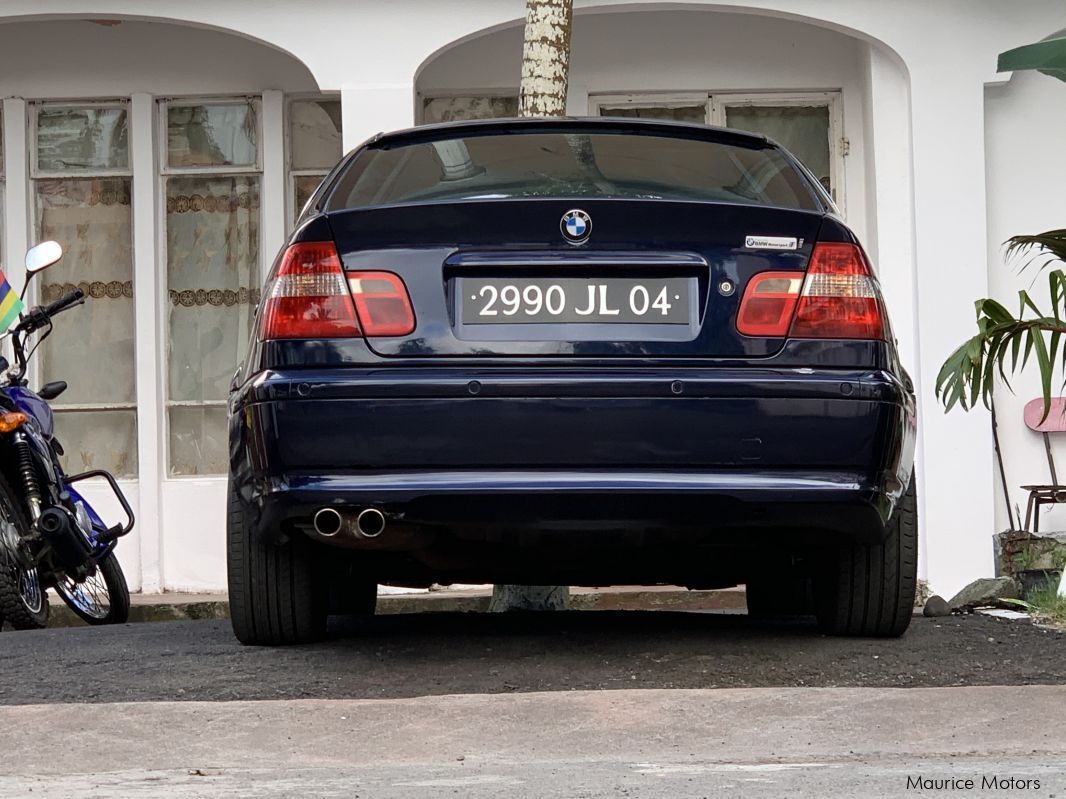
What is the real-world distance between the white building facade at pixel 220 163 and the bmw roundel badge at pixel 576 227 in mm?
6318

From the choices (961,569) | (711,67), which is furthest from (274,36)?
(961,569)

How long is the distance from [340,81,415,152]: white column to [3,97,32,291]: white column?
94.7 inches

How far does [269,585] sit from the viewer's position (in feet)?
15.8

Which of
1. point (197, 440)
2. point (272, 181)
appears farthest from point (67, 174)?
point (197, 440)

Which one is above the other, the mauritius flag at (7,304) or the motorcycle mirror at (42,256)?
the motorcycle mirror at (42,256)

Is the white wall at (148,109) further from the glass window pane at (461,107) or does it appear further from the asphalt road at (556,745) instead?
the asphalt road at (556,745)

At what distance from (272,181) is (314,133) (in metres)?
0.41

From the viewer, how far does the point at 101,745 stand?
144 inches

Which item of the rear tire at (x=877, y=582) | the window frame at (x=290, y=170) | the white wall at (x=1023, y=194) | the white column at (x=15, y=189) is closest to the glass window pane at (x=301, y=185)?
the window frame at (x=290, y=170)

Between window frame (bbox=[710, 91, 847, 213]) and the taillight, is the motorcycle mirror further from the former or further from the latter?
window frame (bbox=[710, 91, 847, 213])

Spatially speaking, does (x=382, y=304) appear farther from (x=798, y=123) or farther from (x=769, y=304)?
(x=798, y=123)

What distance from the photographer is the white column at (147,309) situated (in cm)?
1080

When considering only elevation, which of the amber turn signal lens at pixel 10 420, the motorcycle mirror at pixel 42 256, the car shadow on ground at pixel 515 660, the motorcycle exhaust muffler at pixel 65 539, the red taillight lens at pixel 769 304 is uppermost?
the motorcycle mirror at pixel 42 256

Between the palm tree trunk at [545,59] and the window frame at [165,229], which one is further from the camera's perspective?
the window frame at [165,229]
